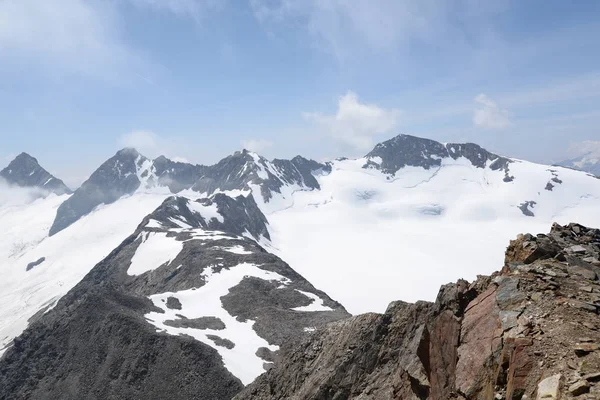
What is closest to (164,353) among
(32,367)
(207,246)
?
(32,367)

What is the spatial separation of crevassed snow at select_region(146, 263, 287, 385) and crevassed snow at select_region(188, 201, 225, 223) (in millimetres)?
91509

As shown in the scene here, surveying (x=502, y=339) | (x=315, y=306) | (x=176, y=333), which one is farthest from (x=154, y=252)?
(x=502, y=339)

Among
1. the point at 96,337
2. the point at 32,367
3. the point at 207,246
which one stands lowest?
the point at 32,367

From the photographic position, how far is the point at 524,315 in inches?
520

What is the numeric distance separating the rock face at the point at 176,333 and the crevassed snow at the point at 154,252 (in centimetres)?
418

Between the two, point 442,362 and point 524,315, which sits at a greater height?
point 524,315

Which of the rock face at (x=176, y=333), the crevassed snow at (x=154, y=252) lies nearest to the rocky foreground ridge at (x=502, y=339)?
the rock face at (x=176, y=333)

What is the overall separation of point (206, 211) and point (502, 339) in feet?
597

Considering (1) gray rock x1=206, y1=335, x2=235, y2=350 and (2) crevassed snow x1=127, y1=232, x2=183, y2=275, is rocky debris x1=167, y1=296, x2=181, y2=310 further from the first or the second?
(2) crevassed snow x1=127, y1=232, x2=183, y2=275

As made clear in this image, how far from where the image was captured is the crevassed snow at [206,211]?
596 feet

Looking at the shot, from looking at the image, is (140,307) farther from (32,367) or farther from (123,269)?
(123,269)

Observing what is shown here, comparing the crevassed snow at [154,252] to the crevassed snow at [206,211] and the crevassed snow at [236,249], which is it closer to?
the crevassed snow at [236,249]

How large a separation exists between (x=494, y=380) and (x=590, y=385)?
9.85ft

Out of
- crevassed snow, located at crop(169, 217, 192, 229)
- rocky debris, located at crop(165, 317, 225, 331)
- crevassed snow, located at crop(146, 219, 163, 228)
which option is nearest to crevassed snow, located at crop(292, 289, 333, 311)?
rocky debris, located at crop(165, 317, 225, 331)
